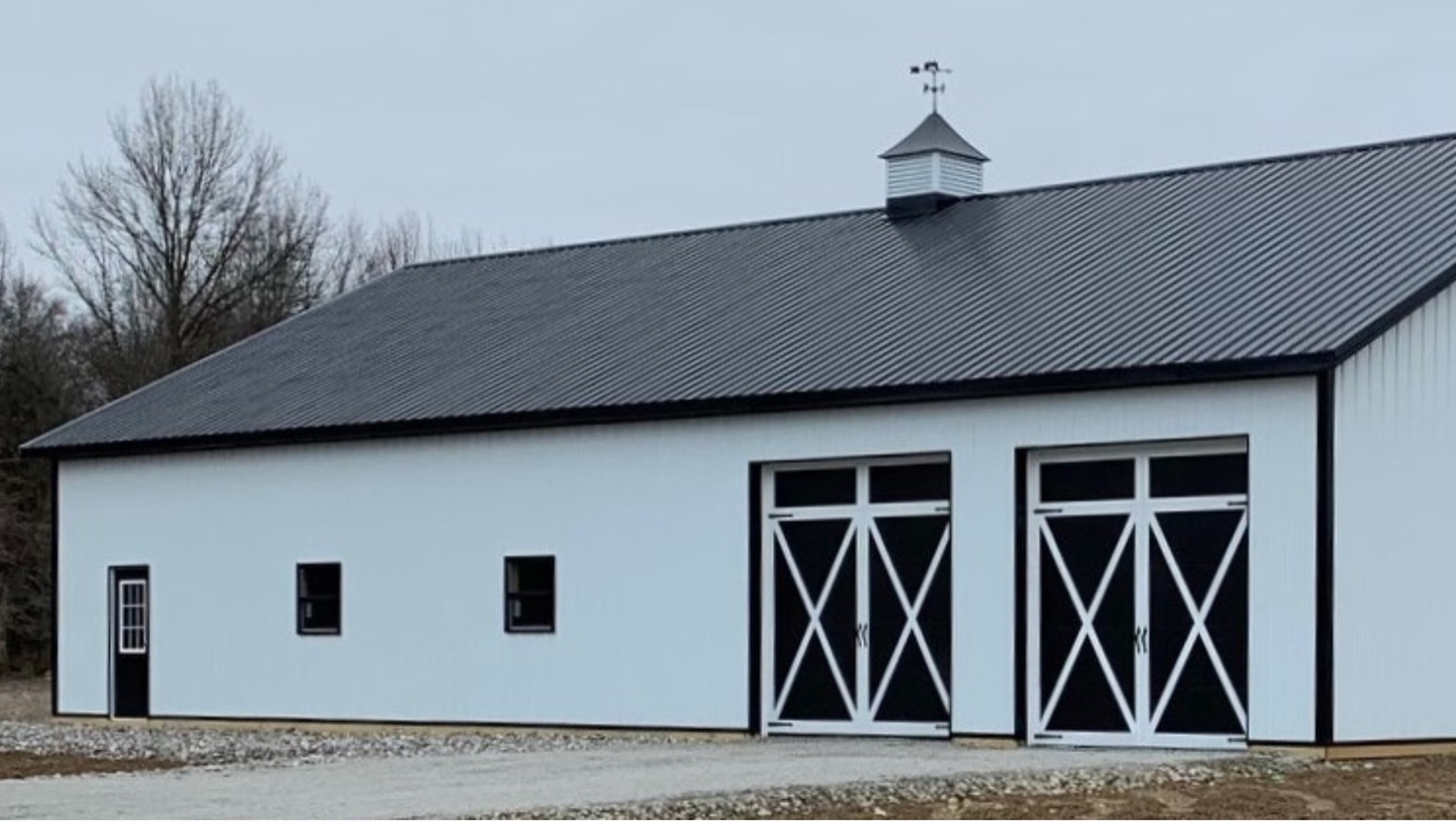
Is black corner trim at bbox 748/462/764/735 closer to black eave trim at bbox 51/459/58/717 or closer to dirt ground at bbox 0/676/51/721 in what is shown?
black eave trim at bbox 51/459/58/717

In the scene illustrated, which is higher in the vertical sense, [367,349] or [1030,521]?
[367,349]

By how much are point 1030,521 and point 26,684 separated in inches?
1097

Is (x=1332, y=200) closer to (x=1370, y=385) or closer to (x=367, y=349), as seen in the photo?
(x=1370, y=385)

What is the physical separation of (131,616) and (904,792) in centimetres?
1814

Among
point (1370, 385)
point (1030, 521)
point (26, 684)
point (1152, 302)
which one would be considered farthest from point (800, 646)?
point (26, 684)

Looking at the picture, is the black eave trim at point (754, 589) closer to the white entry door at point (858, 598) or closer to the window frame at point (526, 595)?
the white entry door at point (858, 598)

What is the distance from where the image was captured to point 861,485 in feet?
88.7

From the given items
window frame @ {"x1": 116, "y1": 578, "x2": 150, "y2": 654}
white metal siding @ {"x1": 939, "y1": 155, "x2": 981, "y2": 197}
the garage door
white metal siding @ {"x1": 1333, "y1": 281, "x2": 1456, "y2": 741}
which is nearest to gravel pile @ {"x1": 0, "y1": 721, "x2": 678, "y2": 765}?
window frame @ {"x1": 116, "y1": 578, "x2": 150, "y2": 654}

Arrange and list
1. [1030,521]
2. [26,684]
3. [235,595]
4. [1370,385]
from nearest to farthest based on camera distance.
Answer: [1370,385]
[1030,521]
[235,595]
[26,684]

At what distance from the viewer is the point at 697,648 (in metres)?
28.1

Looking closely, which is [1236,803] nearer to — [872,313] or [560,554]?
[872,313]

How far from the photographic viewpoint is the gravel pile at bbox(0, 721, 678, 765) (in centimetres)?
2633

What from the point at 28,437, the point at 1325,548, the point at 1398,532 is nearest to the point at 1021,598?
the point at 1325,548

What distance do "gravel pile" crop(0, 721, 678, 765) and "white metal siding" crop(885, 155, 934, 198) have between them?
29.3 ft
